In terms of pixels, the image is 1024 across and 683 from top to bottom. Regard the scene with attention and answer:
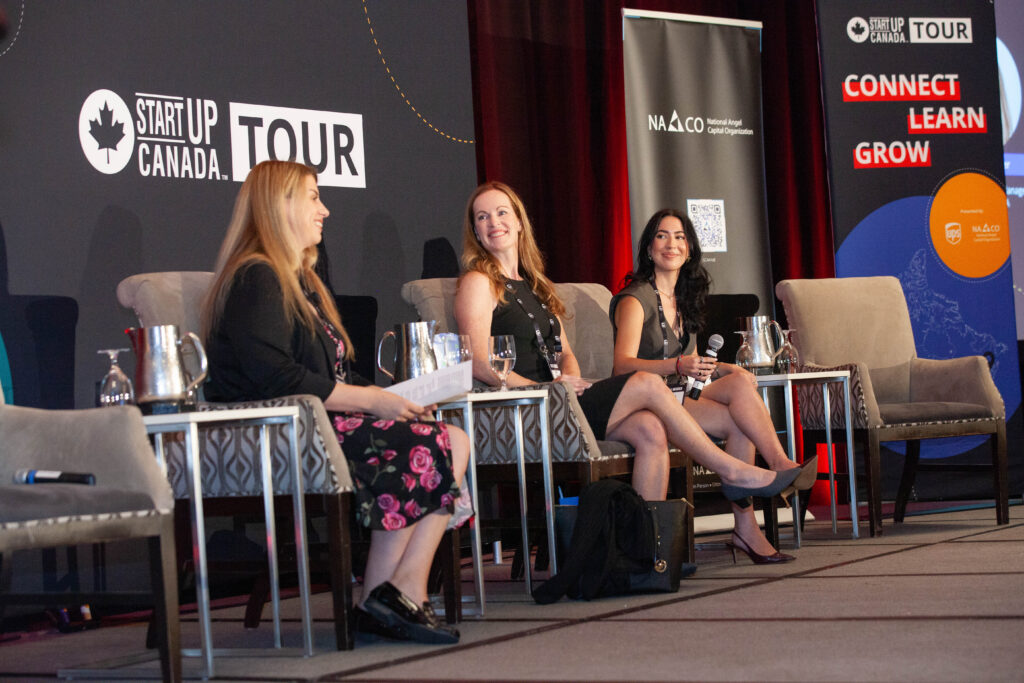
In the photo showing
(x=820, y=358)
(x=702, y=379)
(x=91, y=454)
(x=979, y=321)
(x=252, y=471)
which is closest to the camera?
(x=91, y=454)

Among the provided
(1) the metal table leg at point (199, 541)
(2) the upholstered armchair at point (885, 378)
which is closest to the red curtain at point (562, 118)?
(2) the upholstered armchair at point (885, 378)

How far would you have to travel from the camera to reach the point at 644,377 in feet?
12.1

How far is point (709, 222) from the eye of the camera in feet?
17.3

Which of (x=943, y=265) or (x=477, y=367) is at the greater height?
(x=943, y=265)

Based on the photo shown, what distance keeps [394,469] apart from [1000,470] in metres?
2.86

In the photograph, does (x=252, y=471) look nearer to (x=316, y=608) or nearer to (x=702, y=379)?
(x=316, y=608)

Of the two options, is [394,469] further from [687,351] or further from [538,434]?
[687,351]

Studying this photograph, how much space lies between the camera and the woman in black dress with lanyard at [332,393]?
2.80 m

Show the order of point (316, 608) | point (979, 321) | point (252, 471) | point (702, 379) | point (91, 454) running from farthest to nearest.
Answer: point (979, 321) → point (702, 379) → point (316, 608) → point (252, 471) → point (91, 454)

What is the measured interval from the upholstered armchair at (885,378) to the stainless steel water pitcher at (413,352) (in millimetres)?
1985

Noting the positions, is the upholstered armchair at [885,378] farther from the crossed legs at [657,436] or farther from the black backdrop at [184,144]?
the black backdrop at [184,144]

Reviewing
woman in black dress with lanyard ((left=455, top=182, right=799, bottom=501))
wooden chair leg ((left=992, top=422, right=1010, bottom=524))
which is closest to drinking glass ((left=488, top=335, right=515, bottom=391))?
woman in black dress with lanyard ((left=455, top=182, right=799, bottom=501))

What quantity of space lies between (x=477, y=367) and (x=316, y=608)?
844 millimetres

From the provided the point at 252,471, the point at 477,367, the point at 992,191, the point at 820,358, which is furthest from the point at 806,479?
the point at 992,191
